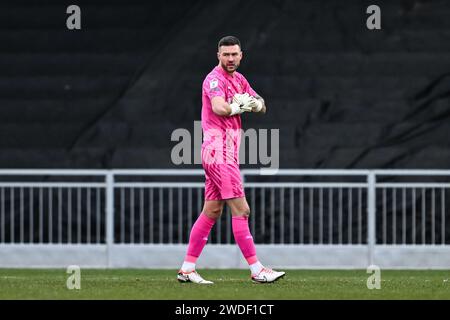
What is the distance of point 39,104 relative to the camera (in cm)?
1741

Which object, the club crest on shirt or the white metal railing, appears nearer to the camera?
the club crest on shirt

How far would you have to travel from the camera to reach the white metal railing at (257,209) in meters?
15.9

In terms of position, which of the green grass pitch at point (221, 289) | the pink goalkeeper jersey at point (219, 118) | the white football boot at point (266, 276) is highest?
the pink goalkeeper jersey at point (219, 118)

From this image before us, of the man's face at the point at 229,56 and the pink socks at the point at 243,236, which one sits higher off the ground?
the man's face at the point at 229,56

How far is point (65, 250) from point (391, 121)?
13.5 ft

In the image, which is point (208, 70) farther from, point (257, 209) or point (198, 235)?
point (198, 235)

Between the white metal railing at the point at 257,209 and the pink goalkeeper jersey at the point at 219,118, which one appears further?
the white metal railing at the point at 257,209

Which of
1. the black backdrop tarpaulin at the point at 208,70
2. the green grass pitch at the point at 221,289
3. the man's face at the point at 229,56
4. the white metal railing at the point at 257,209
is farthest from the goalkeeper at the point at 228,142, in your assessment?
the black backdrop tarpaulin at the point at 208,70

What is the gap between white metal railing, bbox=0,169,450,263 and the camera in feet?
52.3

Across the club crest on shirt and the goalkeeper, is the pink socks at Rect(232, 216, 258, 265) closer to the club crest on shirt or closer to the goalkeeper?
the goalkeeper

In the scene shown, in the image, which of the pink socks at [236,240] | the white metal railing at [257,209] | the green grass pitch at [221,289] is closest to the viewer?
the green grass pitch at [221,289]

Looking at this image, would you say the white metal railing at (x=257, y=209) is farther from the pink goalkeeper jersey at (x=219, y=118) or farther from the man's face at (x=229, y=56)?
the man's face at (x=229, y=56)

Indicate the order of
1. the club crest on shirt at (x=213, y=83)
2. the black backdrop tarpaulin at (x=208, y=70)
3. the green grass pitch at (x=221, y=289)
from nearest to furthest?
1. the green grass pitch at (x=221, y=289)
2. the club crest on shirt at (x=213, y=83)
3. the black backdrop tarpaulin at (x=208, y=70)

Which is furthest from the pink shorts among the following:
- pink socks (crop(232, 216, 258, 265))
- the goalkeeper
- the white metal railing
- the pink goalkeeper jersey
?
the white metal railing
